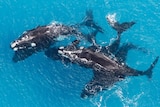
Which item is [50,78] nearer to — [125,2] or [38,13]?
[38,13]

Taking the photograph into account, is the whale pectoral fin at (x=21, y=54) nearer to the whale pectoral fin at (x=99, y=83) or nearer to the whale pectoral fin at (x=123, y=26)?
the whale pectoral fin at (x=99, y=83)

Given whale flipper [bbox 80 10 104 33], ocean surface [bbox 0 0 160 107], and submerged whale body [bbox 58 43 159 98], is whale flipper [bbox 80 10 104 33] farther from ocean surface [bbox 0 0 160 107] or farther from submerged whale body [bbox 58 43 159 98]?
submerged whale body [bbox 58 43 159 98]

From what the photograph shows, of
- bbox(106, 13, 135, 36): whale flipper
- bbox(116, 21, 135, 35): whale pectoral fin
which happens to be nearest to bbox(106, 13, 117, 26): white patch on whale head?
bbox(106, 13, 135, 36): whale flipper

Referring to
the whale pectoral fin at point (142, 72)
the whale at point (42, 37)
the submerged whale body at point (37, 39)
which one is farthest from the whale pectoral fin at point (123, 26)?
the whale pectoral fin at point (142, 72)

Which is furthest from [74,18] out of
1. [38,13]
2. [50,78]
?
[50,78]

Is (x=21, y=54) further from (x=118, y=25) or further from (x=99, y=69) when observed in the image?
(x=118, y=25)

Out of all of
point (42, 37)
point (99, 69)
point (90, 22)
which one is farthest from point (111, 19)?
point (42, 37)
